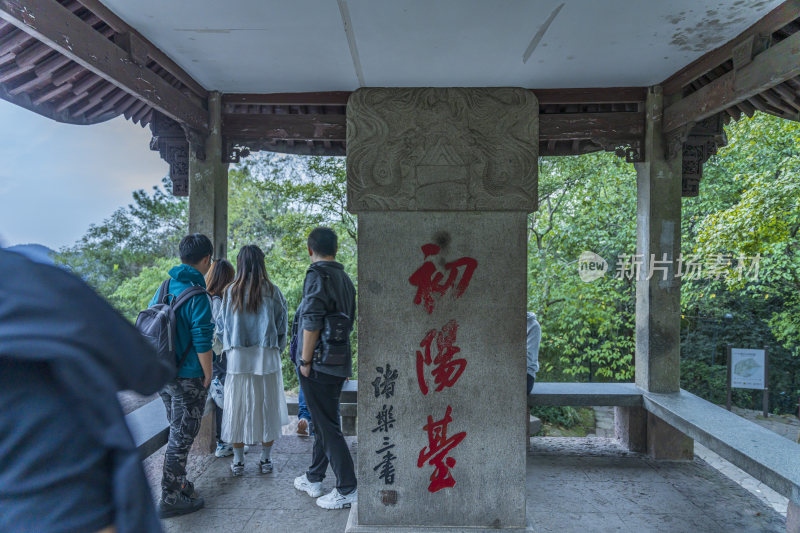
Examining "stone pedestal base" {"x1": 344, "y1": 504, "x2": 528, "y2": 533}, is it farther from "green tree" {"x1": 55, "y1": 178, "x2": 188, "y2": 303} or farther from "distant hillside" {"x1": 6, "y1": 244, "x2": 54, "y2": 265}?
"green tree" {"x1": 55, "y1": 178, "x2": 188, "y2": 303}

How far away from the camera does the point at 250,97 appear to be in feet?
14.5

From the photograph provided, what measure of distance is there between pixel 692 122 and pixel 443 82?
2043 mm

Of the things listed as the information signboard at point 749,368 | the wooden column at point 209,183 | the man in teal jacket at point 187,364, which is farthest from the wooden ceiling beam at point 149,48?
the information signboard at point 749,368

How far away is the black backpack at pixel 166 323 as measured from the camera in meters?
2.84

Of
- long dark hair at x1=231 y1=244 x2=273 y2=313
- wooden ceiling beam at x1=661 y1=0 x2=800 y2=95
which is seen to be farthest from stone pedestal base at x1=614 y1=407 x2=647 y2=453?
long dark hair at x1=231 y1=244 x2=273 y2=313

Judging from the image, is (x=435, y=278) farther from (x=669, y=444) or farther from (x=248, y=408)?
(x=669, y=444)

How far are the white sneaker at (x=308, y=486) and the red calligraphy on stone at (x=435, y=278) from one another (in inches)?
71.0

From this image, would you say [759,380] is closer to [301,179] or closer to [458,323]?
[458,323]

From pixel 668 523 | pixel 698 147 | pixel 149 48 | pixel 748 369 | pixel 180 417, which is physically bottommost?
pixel 668 523

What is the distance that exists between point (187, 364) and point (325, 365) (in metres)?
0.83

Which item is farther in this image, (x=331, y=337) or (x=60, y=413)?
(x=331, y=337)

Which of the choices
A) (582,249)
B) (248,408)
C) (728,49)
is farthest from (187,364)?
(582,249)

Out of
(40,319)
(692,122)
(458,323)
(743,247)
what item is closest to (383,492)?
(458,323)

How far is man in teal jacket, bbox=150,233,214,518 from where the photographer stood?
9.64 ft
